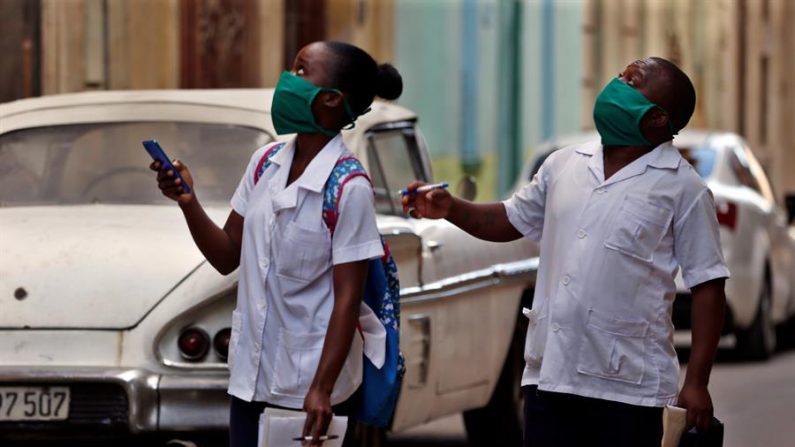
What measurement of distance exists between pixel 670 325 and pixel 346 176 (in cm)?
92

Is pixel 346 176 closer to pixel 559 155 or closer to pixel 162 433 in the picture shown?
pixel 559 155

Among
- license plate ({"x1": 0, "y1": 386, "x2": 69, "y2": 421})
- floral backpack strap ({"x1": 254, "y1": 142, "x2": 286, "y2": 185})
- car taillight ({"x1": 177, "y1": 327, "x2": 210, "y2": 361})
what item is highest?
floral backpack strap ({"x1": 254, "y1": 142, "x2": 286, "y2": 185})

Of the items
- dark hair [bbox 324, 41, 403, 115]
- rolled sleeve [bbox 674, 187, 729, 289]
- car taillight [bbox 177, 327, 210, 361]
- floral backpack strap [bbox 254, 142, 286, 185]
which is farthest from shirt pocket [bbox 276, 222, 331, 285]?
car taillight [bbox 177, 327, 210, 361]

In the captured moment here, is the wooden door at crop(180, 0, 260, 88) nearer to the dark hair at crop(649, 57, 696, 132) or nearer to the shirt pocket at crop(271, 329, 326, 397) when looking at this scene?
the dark hair at crop(649, 57, 696, 132)

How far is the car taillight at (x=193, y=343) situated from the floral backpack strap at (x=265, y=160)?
1.65 m

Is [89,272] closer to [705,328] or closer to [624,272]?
[624,272]

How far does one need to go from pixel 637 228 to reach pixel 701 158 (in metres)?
9.49

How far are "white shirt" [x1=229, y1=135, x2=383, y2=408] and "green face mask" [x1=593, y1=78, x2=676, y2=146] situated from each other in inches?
25.6

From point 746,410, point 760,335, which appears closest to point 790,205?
point 760,335

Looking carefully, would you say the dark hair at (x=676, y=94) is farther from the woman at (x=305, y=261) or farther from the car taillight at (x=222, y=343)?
the car taillight at (x=222, y=343)

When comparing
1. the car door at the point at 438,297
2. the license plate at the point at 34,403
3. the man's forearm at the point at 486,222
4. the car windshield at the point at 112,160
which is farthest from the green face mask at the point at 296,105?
the car windshield at the point at 112,160

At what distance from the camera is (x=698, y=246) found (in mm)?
5285

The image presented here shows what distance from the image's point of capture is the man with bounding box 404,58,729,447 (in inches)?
206

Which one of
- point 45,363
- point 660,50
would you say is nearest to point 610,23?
point 660,50
